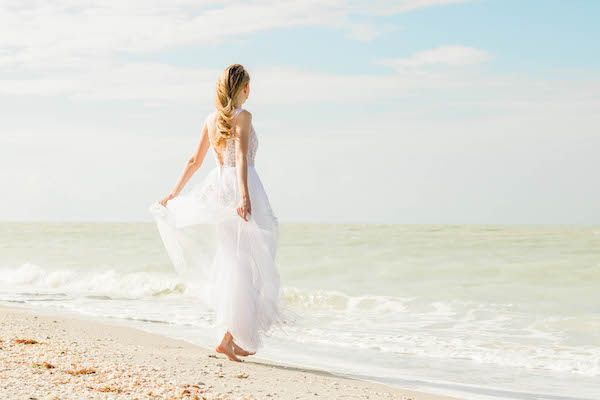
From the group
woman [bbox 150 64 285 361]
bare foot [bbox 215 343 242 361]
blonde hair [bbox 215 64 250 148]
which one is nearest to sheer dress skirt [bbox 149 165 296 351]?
woman [bbox 150 64 285 361]

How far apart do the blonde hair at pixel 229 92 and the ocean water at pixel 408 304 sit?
55.3 inches

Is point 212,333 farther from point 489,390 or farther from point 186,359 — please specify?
point 489,390

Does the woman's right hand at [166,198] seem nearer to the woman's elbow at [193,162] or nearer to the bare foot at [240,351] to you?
the woman's elbow at [193,162]

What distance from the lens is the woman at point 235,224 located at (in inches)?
229

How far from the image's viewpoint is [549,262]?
1753 cm

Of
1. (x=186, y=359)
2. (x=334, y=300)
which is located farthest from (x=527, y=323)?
(x=186, y=359)

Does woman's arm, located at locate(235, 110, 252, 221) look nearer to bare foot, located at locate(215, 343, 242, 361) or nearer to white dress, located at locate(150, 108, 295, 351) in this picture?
white dress, located at locate(150, 108, 295, 351)

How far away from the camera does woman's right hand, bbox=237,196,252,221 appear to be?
570 centimetres

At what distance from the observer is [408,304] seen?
1251 cm

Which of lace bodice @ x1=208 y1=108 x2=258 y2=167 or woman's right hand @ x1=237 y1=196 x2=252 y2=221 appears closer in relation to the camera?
woman's right hand @ x1=237 y1=196 x2=252 y2=221

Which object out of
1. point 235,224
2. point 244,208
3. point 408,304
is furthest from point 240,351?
point 408,304

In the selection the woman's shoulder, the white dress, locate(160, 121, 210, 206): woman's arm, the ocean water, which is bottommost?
the ocean water

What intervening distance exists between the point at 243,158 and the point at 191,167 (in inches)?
26.9

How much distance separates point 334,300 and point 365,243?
1141cm
